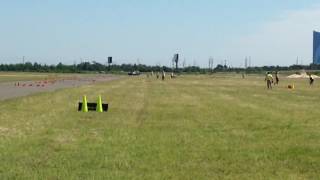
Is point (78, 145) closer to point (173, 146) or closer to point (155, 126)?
point (173, 146)

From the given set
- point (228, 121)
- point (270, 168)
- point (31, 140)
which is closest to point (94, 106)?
point (228, 121)

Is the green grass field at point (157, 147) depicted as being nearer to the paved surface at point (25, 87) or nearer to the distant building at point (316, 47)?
the paved surface at point (25, 87)

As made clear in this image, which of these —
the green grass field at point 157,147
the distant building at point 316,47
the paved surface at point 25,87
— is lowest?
the paved surface at point 25,87

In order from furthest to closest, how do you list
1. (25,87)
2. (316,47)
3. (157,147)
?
1. (316,47)
2. (25,87)
3. (157,147)

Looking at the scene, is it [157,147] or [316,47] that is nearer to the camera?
[157,147]

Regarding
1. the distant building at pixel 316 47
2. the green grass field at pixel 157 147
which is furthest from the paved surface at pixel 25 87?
the distant building at pixel 316 47

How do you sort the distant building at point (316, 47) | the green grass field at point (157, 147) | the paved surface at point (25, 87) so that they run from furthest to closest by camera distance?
the distant building at point (316, 47)
the paved surface at point (25, 87)
the green grass field at point (157, 147)

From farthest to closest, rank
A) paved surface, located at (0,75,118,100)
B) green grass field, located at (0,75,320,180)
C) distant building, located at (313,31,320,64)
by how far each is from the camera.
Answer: distant building, located at (313,31,320,64) < paved surface, located at (0,75,118,100) < green grass field, located at (0,75,320,180)

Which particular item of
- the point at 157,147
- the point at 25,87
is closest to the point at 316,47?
the point at 25,87

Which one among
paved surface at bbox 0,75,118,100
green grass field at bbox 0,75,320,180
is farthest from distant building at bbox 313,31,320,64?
green grass field at bbox 0,75,320,180

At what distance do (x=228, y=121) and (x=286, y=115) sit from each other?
4181 mm

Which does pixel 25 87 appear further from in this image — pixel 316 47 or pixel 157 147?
pixel 316 47

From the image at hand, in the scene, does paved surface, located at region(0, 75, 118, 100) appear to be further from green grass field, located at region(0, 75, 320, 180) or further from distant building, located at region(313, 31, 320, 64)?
distant building, located at region(313, 31, 320, 64)

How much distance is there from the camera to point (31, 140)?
51.1 ft
